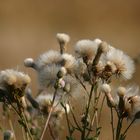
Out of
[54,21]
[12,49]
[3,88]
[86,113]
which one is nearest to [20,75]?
[3,88]

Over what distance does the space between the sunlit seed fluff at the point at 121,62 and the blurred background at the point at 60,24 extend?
2937mm

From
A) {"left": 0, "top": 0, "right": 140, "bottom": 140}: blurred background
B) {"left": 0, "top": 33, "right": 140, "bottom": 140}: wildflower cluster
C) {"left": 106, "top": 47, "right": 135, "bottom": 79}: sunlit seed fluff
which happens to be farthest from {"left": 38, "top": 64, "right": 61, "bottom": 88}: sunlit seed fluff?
{"left": 0, "top": 0, "right": 140, "bottom": 140}: blurred background

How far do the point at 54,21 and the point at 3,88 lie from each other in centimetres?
376

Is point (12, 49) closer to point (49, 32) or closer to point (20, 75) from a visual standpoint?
point (49, 32)

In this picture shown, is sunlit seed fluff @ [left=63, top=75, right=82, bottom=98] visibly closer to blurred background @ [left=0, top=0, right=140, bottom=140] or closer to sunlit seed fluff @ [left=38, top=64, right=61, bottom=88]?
sunlit seed fluff @ [left=38, top=64, right=61, bottom=88]

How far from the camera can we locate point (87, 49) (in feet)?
4.92

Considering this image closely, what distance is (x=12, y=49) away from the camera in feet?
15.6

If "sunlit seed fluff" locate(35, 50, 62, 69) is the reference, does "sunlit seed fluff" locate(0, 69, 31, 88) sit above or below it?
below

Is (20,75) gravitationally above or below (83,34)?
below

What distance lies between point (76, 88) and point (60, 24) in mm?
3645

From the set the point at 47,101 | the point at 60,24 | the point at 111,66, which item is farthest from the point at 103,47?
the point at 60,24

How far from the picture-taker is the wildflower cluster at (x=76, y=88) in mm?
1408

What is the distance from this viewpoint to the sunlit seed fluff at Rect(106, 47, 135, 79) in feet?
4.88

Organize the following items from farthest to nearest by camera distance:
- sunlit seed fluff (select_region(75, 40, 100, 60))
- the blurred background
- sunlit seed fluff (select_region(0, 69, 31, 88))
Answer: the blurred background < sunlit seed fluff (select_region(75, 40, 100, 60)) < sunlit seed fluff (select_region(0, 69, 31, 88))
